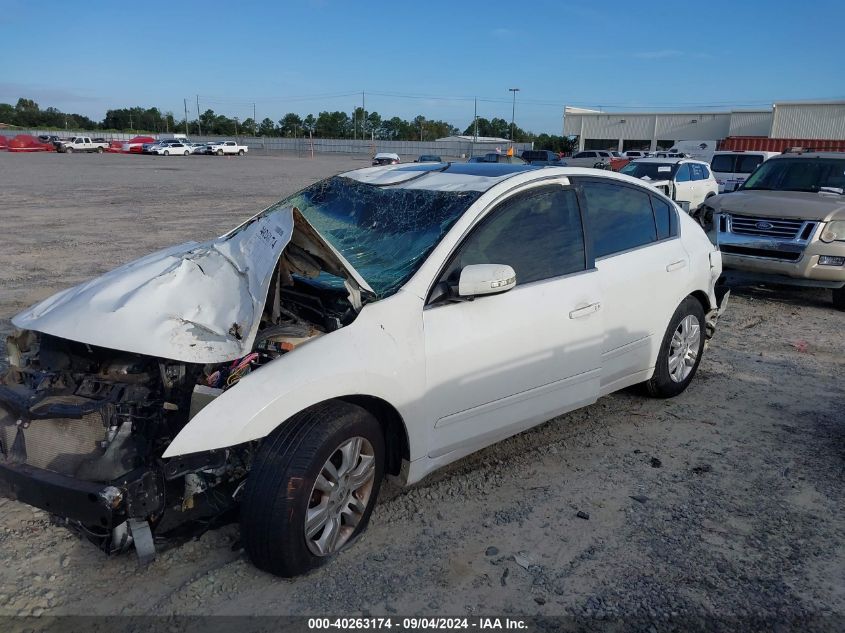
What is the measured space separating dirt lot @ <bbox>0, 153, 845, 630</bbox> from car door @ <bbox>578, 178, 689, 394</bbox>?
0.53 metres

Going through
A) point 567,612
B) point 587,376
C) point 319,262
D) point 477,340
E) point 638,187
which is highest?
point 638,187

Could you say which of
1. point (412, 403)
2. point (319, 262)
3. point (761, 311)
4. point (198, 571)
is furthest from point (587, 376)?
point (761, 311)

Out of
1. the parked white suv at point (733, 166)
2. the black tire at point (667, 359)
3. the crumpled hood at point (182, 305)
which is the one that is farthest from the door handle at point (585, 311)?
the parked white suv at point (733, 166)

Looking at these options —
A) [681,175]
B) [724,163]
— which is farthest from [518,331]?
[724,163]

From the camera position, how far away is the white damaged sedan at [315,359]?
270 centimetres

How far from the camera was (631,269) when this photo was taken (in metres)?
4.30

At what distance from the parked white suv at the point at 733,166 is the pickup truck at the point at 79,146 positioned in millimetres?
54833

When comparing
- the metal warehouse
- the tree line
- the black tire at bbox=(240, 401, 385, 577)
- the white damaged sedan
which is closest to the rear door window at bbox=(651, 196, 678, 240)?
the white damaged sedan

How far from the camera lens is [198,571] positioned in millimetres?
2961

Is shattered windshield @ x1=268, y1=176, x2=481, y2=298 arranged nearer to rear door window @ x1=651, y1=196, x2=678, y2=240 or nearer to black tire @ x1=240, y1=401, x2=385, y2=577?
black tire @ x1=240, y1=401, x2=385, y2=577

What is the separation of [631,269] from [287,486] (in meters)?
2.67

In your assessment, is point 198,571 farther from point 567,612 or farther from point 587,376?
point 587,376

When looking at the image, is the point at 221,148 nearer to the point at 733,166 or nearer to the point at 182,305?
the point at 733,166

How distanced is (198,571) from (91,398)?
2.92ft
